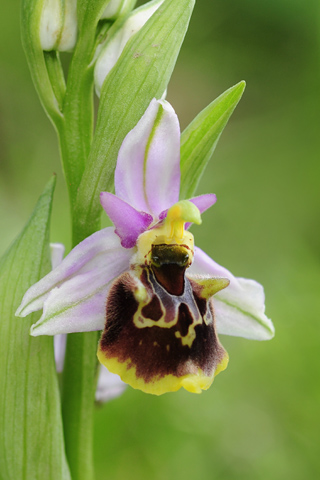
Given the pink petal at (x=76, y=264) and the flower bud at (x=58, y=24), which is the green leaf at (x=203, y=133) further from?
the flower bud at (x=58, y=24)

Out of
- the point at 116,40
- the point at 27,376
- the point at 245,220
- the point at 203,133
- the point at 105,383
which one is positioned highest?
the point at 116,40

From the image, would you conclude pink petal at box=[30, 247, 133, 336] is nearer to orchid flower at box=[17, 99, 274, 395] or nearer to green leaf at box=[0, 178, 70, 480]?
orchid flower at box=[17, 99, 274, 395]

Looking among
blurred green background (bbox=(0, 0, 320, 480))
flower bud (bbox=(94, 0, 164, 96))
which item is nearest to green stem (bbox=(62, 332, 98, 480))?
flower bud (bbox=(94, 0, 164, 96))

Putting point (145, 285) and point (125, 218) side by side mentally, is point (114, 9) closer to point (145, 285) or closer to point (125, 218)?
point (125, 218)

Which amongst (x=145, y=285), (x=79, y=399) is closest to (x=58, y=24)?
(x=145, y=285)

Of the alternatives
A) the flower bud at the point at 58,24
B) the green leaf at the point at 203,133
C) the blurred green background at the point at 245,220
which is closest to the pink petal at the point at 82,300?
the green leaf at the point at 203,133

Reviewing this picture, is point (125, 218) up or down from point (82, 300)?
up

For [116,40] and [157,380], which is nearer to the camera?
[157,380]

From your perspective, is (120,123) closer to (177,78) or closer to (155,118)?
(155,118)
